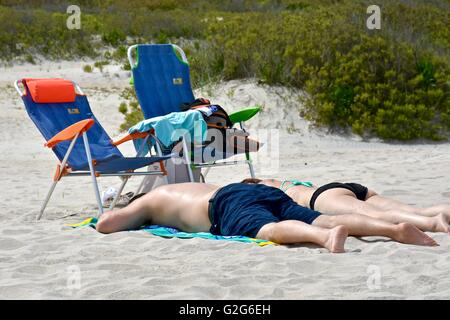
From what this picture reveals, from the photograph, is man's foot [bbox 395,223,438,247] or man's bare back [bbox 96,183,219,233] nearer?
man's foot [bbox 395,223,438,247]

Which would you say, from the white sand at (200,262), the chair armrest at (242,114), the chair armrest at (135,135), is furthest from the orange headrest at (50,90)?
the chair armrest at (242,114)

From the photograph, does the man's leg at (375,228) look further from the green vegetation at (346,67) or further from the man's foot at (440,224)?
the green vegetation at (346,67)

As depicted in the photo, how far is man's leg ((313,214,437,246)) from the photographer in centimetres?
402

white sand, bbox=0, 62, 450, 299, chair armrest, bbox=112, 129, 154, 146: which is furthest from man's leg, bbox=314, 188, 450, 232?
chair armrest, bbox=112, 129, 154, 146

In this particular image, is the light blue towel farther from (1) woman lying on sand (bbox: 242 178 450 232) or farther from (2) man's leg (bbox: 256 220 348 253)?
(2) man's leg (bbox: 256 220 348 253)

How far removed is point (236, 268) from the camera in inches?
145

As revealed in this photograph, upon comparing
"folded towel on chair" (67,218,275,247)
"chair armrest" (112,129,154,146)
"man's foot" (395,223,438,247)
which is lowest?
"folded towel on chair" (67,218,275,247)

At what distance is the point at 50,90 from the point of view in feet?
20.4

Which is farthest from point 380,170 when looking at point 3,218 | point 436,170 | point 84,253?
point 84,253

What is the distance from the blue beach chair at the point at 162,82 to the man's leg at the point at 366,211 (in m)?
1.82

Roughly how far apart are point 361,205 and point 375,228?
44cm

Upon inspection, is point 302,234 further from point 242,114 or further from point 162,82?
point 162,82

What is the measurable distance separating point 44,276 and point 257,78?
7.33 m

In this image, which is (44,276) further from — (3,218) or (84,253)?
(3,218)
